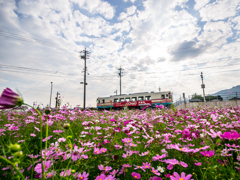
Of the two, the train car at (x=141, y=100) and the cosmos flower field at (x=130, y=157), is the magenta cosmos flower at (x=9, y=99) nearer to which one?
the cosmos flower field at (x=130, y=157)

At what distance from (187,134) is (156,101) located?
50.3ft

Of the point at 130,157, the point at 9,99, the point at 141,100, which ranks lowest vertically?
the point at 130,157

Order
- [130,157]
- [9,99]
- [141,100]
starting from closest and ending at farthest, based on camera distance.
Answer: [9,99]
[130,157]
[141,100]

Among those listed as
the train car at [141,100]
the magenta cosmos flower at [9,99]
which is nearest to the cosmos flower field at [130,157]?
the magenta cosmos flower at [9,99]

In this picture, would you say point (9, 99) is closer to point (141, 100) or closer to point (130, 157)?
point (130, 157)

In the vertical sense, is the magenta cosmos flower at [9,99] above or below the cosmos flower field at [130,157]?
above

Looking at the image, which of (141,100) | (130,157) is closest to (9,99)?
(130,157)

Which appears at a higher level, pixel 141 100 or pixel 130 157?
pixel 141 100

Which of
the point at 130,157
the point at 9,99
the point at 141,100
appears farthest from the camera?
the point at 141,100

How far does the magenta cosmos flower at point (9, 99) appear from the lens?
1.67 feet

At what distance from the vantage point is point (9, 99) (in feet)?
1.76

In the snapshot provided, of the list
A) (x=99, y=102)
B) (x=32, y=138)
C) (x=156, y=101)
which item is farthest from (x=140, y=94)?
(x=32, y=138)

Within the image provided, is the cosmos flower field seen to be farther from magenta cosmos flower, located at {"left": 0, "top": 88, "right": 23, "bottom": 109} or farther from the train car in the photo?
the train car

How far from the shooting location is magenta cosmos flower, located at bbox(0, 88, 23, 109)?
20.0 inches
